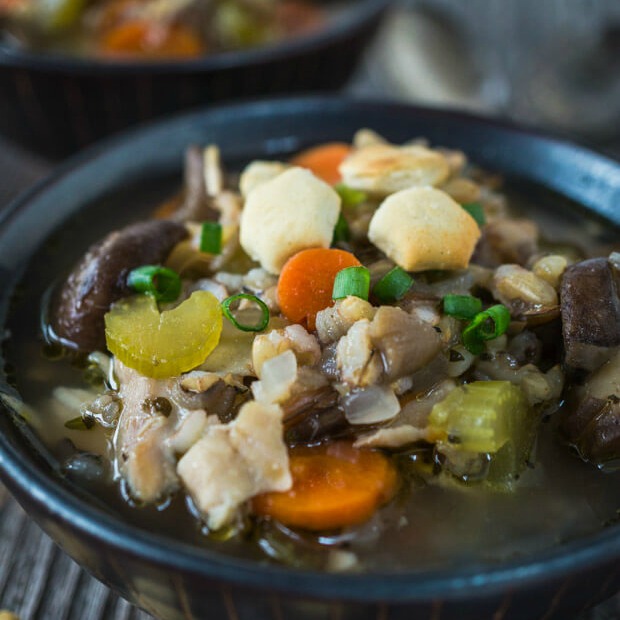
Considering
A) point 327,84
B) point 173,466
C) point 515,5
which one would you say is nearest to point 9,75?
point 327,84

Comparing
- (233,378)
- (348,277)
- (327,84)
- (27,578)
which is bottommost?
(27,578)

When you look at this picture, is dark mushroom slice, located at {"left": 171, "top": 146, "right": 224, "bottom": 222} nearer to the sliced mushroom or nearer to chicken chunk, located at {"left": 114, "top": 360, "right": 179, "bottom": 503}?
chicken chunk, located at {"left": 114, "top": 360, "right": 179, "bottom": 503}

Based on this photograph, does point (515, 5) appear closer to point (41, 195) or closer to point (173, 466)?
point (41, 195)

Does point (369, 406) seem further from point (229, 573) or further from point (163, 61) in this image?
point (163, 61)

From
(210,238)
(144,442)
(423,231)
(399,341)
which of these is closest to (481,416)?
(399,341)

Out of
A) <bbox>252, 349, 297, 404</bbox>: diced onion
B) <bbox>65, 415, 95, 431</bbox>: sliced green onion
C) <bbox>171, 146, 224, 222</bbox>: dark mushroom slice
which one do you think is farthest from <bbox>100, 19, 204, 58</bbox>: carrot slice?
<bbox>252, 349, 297, 404</bbox>: diced onion

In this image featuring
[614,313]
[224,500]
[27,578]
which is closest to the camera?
[224,500]

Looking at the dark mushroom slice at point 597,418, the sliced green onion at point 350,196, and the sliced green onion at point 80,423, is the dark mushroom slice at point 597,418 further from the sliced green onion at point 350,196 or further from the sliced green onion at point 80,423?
the sliced green onion at point 80,423

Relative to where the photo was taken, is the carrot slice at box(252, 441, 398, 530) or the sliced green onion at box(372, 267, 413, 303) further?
the sliced green onion at box(372, 267, 413, 303)
